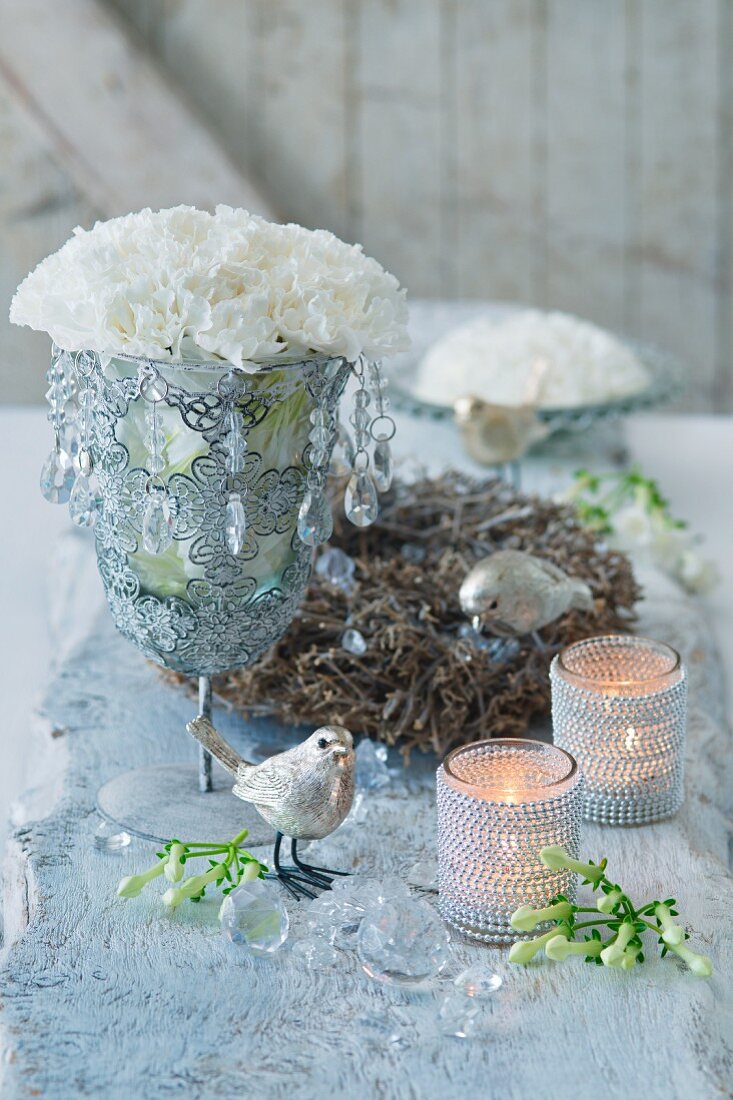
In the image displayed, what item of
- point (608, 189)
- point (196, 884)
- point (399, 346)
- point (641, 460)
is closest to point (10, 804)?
point (196, 884)

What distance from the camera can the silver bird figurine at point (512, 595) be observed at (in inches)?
36.6

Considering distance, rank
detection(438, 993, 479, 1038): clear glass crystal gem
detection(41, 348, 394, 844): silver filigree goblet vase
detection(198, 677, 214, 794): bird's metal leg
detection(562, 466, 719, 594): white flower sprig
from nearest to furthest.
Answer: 1. detection(438, 993, 479, 1038): clear glass crystal gem
2. detection(41, 348, 394, 844): silver filigree goblet vase
3. detection(198, 677, 214, 794): bird's metal leg
4. detection(562, 466, 719, 594): white flower sprig

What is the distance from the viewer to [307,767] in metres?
0.77

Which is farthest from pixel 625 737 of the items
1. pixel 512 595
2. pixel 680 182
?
pixel 680 182

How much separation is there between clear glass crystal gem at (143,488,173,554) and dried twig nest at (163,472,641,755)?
19cm

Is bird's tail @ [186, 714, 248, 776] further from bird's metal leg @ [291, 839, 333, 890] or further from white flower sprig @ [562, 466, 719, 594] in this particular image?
white flower sprig @ [562, 466, 719, 594]

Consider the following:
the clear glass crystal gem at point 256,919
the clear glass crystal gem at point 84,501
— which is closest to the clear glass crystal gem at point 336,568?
the clear glass crystal gem at point 84,501

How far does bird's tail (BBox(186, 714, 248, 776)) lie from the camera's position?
823mm

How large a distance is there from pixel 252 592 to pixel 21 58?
2088mm

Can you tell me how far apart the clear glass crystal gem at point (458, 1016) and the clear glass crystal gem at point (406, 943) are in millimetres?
23

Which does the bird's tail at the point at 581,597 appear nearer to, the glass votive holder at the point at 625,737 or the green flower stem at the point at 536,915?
→ the glass votive holder at the point at 625,737

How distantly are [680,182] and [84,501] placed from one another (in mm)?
2273

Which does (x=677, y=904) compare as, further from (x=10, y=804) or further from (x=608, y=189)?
(x=608, y=189)

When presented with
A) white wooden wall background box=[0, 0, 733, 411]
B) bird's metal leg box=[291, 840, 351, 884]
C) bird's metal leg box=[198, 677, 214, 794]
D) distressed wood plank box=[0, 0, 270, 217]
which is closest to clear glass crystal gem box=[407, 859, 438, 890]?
bird's metal leg box=[291, 840, 351, 884]
